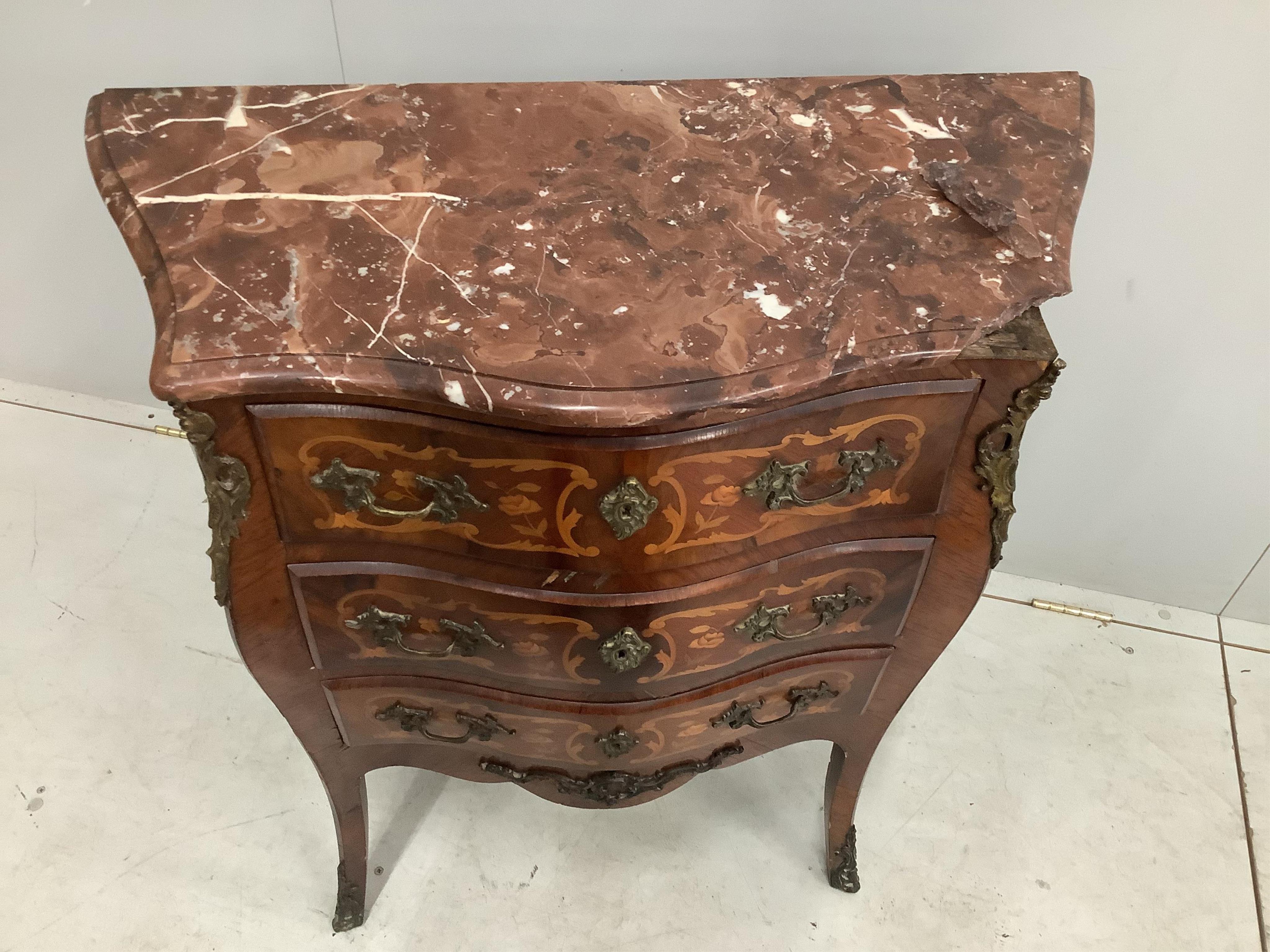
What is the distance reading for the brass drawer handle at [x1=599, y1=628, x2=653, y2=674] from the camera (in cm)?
89

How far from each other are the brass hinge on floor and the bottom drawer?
0.83m

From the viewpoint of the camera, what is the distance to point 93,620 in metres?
1.66

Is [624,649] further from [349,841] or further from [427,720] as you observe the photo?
[349,841]

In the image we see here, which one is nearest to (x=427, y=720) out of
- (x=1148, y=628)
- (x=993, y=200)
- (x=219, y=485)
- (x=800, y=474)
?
(x=219, y=485)

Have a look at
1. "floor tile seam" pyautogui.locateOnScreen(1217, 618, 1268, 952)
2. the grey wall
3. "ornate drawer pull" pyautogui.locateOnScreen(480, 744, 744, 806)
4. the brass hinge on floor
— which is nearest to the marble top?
the grey wall

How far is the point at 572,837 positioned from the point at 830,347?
1027 mm

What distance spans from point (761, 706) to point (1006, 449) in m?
0.42

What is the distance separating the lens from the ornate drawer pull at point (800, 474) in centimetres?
80

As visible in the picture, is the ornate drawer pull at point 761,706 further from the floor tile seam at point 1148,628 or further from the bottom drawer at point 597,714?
the floor tile seam at point 1148,628

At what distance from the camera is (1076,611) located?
1.77 meters

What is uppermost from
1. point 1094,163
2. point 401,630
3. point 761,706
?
point 1094,163

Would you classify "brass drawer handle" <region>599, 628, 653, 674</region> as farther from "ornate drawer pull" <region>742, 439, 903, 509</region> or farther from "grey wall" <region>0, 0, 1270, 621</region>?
"grey wall" <region>0, 0, 1270, 621</region>

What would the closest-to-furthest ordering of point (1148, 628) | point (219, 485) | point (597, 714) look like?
point (219, 485), point (597, 714), point (1148, 628)

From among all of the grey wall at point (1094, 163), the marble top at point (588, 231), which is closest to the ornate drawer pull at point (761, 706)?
the marble top at point (588, 231)
